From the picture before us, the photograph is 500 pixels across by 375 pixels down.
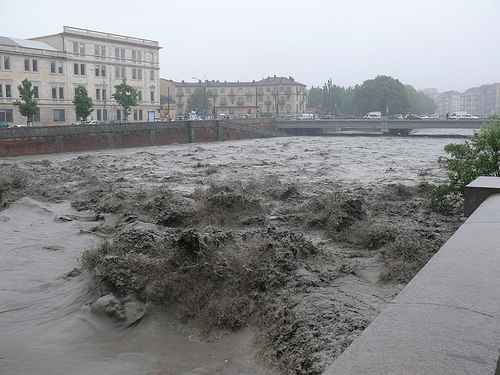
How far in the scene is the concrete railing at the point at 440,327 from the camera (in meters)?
3.49

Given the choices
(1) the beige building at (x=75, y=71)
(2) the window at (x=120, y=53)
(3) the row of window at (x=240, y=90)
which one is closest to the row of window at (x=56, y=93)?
(1) the beige building at (x=75, y=71)

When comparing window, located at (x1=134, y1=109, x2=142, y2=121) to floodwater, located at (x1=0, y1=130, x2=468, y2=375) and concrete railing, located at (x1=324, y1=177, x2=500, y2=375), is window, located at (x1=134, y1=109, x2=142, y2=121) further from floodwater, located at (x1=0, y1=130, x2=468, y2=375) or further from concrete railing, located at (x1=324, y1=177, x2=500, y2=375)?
concrete railing, located at (x1=324, y1=177, x2=500, y2=375)

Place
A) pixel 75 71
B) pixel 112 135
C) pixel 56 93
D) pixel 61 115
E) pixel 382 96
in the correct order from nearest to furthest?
pixel 112 135, pixel 56 93, pixel 61 115, pixel 75 71, pixel 382 96

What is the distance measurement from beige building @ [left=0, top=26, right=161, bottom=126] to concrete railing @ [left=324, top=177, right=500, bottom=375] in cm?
6872

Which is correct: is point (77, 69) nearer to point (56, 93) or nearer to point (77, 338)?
point (56, 93)

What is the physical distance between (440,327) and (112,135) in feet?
151

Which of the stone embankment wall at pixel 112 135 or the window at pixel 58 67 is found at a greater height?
the window at pixel 58 67

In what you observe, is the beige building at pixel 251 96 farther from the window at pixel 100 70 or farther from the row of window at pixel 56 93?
the window at pixel 100 70

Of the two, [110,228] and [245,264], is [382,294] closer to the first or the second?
[245,264]

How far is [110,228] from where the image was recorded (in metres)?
14.3

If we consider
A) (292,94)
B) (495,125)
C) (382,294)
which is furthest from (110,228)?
(292,94)

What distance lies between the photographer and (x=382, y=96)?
414 ft

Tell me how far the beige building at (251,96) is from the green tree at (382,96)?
25509 millimetres

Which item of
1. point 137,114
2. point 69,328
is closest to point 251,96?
point 137,114
